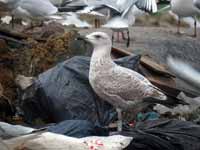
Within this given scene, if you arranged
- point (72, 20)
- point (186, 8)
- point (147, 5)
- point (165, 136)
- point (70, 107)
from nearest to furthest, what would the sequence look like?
point (165, 136) < point (70, 107) < point (147, 5) < point (72, 20) < point (186, 8)

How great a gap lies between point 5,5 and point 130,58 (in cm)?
404

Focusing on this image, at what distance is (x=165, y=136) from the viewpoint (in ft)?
16.8

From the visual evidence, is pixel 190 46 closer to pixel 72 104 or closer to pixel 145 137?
pixel 72 104

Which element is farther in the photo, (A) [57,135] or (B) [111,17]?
(B) [111,17]

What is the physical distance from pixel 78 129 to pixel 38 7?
477 centimetres

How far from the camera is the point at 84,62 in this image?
609 centimetres

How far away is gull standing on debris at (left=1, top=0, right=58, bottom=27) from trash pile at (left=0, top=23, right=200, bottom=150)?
1.97 m

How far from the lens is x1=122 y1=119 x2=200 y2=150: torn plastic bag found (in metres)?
5.01

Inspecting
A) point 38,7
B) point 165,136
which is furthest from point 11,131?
point 38,7

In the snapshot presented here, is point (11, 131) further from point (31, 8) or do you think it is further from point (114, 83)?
point (31, 8)

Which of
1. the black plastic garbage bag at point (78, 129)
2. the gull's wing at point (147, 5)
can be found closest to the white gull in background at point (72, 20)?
the gull's wing at point (147, 5)

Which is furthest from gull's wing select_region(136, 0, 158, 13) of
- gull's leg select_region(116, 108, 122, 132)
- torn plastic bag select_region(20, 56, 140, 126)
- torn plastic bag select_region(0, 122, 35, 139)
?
torn plastic bag select_region(0, 122, 35, 139)

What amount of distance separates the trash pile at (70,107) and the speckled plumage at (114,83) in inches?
8.1

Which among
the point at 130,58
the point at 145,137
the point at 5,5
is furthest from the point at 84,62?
the point at 5,5
